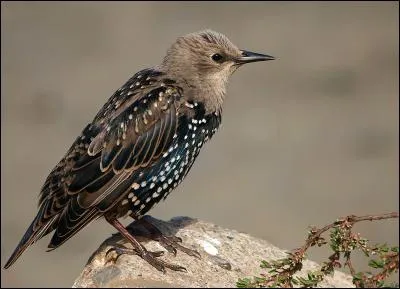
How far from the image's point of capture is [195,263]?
6383mm

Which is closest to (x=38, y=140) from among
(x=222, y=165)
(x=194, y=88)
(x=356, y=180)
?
(x=222, y=165)

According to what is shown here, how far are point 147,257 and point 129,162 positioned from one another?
Result: 2.12 feet

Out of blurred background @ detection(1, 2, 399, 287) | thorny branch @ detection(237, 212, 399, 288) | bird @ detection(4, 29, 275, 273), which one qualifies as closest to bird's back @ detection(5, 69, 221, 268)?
bird @ detection(4, 29, 275, 273)

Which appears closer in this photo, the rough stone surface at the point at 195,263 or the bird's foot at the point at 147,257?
the rough stone surface at the point at 195,263

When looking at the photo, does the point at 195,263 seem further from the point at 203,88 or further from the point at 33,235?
the point at 203,88

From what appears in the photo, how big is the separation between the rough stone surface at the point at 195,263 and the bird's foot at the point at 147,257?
28 mm

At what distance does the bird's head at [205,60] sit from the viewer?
712 centimetres

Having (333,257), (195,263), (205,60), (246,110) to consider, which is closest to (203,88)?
(205,60)

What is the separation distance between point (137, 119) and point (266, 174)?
19.1 ft

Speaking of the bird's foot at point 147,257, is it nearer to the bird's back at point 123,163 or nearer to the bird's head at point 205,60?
the bird's back at point 123,163

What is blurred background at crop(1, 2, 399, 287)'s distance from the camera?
11609 mm

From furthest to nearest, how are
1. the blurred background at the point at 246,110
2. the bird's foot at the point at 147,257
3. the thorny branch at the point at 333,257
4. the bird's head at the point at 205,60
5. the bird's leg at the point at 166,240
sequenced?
1. the blurred background at the point at 246,110
2. the bird's head at the point at 205,60
3. the bird's leg at the point at 166,240
4. the bird's foot at the point at 147,257
5. the thorny branch at the point at 333,257

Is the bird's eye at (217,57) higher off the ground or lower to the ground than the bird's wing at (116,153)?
higher

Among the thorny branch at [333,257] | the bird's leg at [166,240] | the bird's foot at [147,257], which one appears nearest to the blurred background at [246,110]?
the bird's leg at [166,240]
